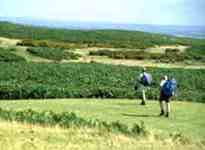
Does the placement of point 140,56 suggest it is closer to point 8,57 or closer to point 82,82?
point 8,57

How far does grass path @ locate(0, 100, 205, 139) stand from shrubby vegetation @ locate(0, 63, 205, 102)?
385cm

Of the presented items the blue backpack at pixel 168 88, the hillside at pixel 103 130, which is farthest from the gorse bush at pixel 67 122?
the blue backpack at pixel 168 88

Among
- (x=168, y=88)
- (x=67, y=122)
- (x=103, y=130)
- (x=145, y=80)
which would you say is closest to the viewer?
(x=103, y=130)

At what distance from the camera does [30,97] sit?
36750 mm

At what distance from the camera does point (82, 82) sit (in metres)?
46.2

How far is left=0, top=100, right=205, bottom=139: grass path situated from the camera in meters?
23.2

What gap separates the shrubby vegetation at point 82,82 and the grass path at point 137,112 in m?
3.85

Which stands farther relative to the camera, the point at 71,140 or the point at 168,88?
the point at 168,88

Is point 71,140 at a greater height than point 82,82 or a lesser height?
greater

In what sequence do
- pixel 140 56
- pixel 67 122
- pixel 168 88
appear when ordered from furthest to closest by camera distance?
pixel 140 56, pixel 168 88, pixel 67 122

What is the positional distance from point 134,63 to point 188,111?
39763 millimetres

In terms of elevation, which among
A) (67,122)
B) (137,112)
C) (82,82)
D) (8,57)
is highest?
(67,122)

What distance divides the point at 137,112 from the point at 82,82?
1877 cm

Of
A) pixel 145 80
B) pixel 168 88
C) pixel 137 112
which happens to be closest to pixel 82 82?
pixel 145 80
